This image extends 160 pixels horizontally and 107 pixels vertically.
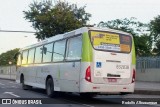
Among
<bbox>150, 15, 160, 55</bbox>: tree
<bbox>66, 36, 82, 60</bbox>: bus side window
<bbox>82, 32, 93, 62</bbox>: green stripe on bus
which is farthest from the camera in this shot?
<bbox>150, 15, 160, 55</bbox>: tree

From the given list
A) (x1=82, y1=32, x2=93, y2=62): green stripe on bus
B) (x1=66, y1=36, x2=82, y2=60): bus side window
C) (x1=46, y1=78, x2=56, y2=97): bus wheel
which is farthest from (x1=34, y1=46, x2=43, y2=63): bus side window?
(x1=82, y1=32, x2=93, y2=62): green stripe on bus

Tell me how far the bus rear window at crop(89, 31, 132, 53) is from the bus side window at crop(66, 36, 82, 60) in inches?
25.0

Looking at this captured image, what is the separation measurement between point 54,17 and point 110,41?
2287 centimetres

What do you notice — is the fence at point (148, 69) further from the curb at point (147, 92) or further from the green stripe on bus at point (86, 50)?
the green stripe on bus at point (86, 50)

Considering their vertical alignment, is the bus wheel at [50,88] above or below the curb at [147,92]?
above

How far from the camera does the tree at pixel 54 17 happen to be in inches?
1495

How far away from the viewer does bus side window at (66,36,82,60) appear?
1535 cm

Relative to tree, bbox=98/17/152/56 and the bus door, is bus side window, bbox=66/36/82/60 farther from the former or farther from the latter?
tree, bbox=98/17/152/56

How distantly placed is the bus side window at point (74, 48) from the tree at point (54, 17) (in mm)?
21387

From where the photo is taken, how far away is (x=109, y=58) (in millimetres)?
15250

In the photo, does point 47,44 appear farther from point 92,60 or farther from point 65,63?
point 92,60

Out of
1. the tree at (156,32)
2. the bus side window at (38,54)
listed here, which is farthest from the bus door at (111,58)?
the tree at (156,32)

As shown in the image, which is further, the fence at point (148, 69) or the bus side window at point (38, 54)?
the fence at point (148, 69)

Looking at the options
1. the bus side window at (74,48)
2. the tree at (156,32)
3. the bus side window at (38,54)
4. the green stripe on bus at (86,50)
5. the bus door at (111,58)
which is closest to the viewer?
the green stripe on bus at (86,50)
